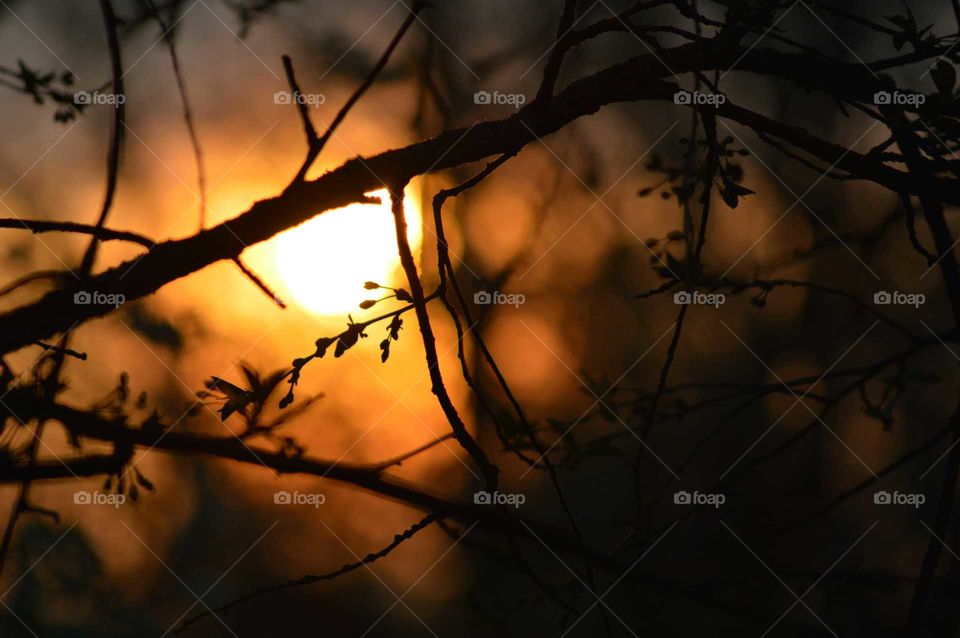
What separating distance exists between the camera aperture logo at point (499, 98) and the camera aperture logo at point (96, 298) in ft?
4.03

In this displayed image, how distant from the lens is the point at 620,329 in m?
2.47

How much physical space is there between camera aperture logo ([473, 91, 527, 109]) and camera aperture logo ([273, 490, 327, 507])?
1.25 m

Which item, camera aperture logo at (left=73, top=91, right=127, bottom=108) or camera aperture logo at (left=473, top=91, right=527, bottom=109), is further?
camera aperture logo at (left=473, top=91, right=527, bottom=109)

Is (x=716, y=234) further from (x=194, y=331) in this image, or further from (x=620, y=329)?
(x=194, y=331)

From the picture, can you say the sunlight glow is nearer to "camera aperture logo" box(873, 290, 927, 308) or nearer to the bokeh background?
the bokeh background

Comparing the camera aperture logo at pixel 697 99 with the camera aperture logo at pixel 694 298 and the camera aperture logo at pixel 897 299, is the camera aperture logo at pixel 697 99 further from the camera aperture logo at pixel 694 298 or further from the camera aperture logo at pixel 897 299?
the camera aperture logo at pixel 897 299

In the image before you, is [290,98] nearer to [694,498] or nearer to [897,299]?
[694,498]

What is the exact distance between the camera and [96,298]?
1.09m

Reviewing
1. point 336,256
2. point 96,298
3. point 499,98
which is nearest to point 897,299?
point 499,98

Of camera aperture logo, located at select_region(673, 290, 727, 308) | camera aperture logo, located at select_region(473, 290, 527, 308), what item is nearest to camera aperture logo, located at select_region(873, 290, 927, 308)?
camera aperture logo, located at select_region(673, 290, 727, 308)

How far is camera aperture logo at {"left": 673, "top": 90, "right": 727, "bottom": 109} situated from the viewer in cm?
84

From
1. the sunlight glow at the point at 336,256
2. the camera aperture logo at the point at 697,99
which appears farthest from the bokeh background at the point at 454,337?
the camera aperture logo at the point at 697,99

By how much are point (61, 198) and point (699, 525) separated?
2.12 m

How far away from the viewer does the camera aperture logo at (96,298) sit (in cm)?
107
